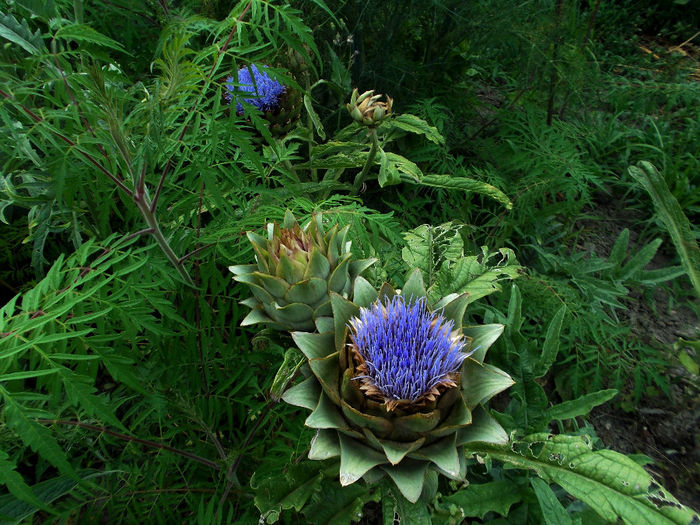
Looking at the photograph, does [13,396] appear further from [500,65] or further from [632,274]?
[500,65]

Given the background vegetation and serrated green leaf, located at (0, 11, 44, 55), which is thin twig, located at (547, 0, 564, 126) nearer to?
the background vegetation

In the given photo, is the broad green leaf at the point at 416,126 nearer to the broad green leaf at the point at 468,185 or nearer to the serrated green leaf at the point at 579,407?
the broad green leaf at the point at 468,185

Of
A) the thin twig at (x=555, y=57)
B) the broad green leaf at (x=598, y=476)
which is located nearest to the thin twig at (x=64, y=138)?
the broad green leaf at (x=598, y=476)

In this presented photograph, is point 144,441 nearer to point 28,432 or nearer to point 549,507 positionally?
point 28,432

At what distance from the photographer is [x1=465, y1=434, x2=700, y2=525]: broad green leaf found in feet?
2.25

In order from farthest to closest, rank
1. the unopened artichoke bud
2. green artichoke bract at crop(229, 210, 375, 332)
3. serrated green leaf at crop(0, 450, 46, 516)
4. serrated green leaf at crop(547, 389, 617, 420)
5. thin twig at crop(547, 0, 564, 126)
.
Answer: thin twig at crop(547, 0, 564, 126)
the unopened artichoke bud
serrated green leaf at crop(547, 389, 617, 420)
green artichoke bract at crop(229, 210, 375, 332)
serrated green leaf at crop(0, 450, 46, 516)

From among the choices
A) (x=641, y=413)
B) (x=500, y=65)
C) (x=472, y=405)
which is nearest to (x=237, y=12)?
(x=472, y=405)

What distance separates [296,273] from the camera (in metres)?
0.74

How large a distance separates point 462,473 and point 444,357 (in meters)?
0.15

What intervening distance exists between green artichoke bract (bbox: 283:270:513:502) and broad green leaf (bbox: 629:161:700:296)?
31.4 inches

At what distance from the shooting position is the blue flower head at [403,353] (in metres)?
0.64

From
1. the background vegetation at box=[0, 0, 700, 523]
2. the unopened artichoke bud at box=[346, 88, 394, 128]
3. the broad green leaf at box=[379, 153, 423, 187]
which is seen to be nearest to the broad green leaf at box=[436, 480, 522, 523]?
the background vegetation at box=[0, 0, 700, 523]

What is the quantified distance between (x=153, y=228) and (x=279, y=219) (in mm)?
220

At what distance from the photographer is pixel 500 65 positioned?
207 cm
